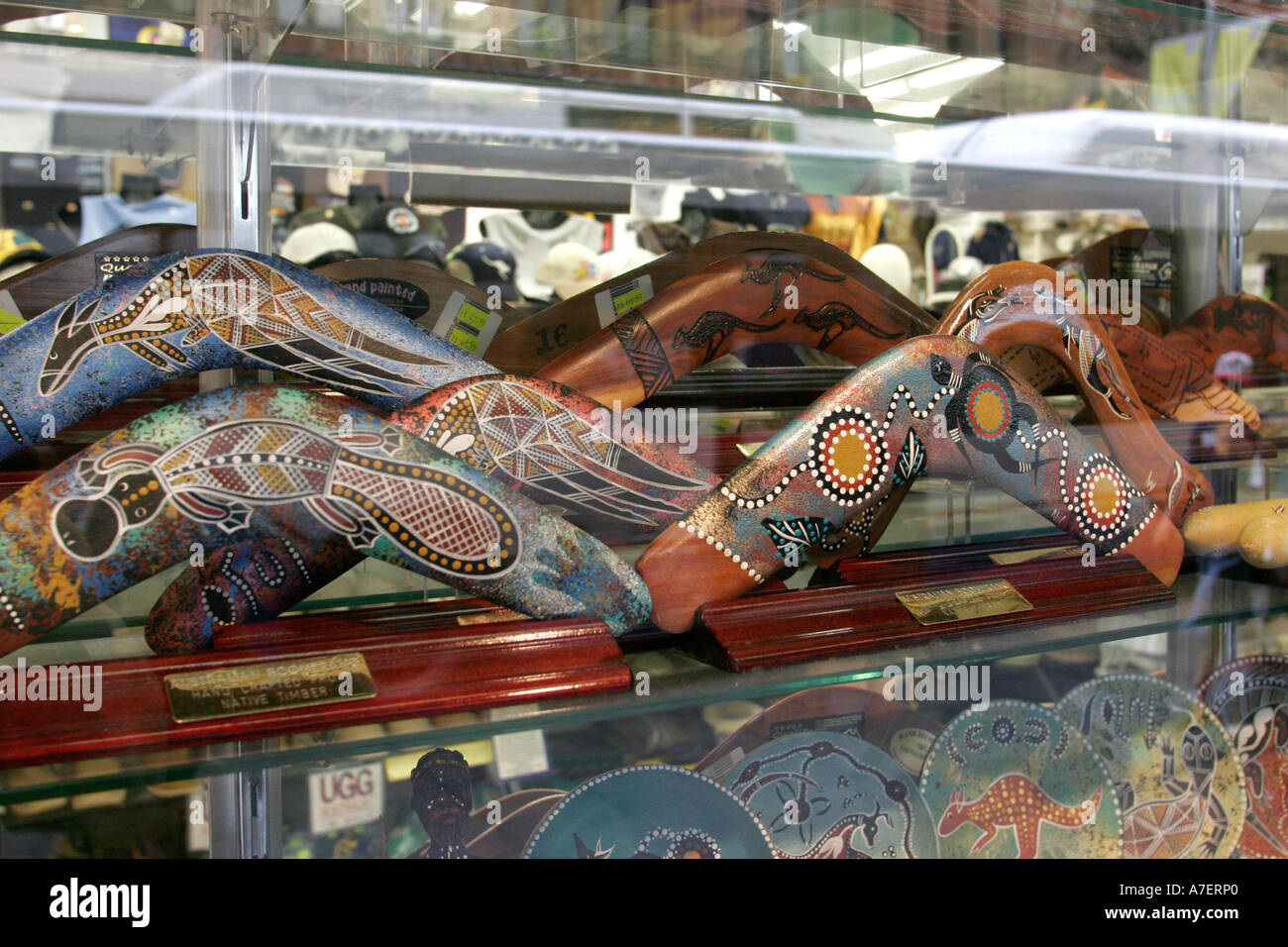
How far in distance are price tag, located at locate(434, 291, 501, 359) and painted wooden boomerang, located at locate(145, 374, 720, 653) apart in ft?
0.59

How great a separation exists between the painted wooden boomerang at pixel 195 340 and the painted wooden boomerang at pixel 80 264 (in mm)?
119

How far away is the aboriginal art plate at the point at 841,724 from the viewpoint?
0.81m

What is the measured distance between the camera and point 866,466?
816 mm

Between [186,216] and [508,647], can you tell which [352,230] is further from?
[508,647]

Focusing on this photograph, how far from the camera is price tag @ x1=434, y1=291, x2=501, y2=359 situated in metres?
0.94

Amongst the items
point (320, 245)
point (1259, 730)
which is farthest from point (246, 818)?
point (1259, 730)

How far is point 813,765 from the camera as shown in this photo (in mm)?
834

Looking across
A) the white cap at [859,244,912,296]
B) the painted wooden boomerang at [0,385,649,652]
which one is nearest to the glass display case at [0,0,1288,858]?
the painted wooden boomerang at [0,385,649,652]

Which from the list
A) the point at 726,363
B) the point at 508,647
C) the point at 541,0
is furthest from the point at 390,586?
the point at 541,0

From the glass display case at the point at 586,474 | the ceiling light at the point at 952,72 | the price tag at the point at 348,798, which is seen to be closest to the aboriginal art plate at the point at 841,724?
the glass display case at the point at 586,474

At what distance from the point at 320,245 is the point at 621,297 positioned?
0.97 ft

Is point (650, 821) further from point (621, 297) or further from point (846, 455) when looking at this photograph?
point (621, 297)

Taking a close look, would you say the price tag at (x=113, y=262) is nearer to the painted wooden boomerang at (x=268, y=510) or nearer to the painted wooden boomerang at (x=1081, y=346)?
the painted wooden boomerang at (x=268, y=510)
